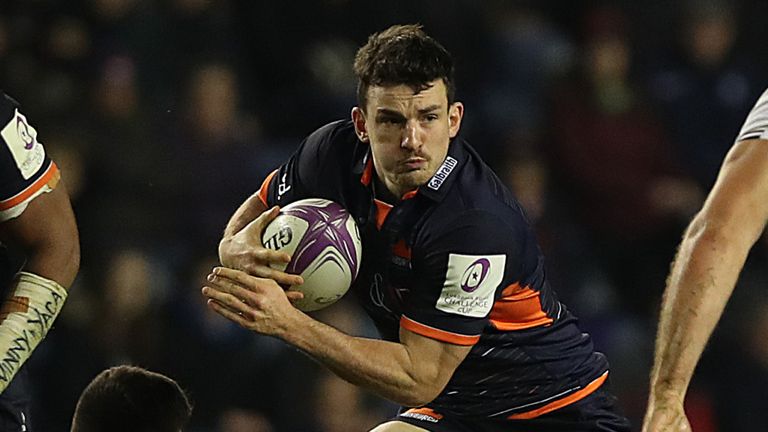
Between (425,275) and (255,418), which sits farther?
(255,418)

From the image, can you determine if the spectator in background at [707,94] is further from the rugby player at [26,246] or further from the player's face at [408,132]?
the rugby player at [26,246]

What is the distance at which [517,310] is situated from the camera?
3.89 meters

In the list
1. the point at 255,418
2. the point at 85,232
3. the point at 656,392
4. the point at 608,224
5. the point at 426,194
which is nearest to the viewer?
the point at 656,392

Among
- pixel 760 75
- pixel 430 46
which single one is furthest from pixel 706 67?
pixel 430 46

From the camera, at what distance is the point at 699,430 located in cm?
665

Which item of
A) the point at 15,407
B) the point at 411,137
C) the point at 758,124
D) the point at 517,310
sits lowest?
the point at 15,407

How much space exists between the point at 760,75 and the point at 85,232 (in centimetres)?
393

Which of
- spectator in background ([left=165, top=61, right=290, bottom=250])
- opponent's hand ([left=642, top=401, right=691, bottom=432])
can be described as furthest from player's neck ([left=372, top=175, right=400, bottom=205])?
spectator in background ([left=165, top=61, right=290, bottom=250])

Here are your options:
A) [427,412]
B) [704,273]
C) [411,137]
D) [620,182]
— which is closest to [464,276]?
[411,137]

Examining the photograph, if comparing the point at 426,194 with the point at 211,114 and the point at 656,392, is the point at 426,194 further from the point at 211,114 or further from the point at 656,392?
the point at 211,114

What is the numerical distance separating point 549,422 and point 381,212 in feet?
2.85

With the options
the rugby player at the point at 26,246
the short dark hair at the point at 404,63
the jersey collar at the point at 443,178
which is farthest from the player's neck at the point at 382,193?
the rugby player at the point at 26,246

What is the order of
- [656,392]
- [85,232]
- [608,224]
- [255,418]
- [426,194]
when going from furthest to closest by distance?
[608,224] → [85,232] → [255,418] → [426,194] → [656,392]

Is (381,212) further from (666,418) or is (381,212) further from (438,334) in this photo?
(666,418)
